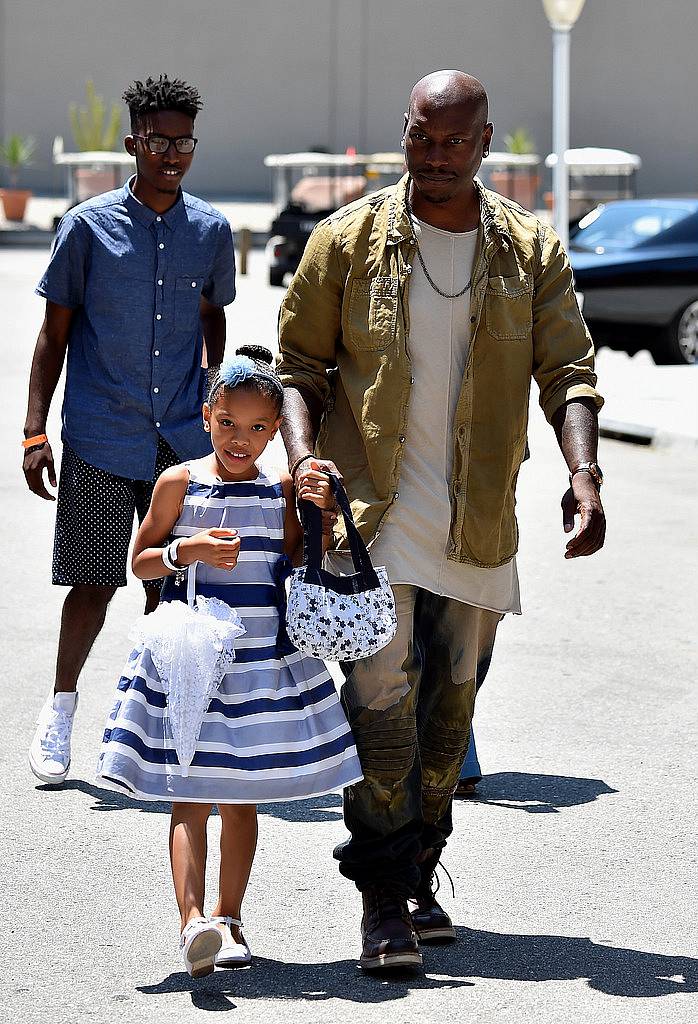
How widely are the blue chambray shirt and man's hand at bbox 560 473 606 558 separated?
1.66m

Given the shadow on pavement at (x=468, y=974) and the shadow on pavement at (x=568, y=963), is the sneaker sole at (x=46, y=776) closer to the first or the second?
the shadow on pavement at (x=468, y=974)

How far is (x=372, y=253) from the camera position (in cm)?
376

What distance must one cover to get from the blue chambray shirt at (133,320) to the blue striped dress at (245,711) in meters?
1.34

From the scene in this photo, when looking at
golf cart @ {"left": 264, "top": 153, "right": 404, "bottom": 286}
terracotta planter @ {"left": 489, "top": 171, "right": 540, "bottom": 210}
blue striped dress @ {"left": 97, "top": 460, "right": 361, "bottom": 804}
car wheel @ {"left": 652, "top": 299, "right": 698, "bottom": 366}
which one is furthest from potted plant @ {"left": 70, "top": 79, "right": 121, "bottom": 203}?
blue striped dress @ {"left": 97, "top": 460, "right": 361, "bottom": 804}

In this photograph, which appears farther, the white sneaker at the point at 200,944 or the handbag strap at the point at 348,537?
the handbag strap at the point at 348,537

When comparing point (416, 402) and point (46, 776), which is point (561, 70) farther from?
point (416, 402)

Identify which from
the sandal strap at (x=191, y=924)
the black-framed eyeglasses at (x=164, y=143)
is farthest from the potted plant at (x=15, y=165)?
the sandal strap at (x=191, y=924)

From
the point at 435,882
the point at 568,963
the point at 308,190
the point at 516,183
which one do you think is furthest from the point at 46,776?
the point at 516,183

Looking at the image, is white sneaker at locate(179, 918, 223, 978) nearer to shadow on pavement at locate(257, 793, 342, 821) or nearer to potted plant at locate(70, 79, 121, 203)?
shadow on pavement at locate(257, 793, 342, 821)

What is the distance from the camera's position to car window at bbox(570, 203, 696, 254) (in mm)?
16375

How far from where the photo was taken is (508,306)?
3.77 meters

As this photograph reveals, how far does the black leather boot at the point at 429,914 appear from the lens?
393cm

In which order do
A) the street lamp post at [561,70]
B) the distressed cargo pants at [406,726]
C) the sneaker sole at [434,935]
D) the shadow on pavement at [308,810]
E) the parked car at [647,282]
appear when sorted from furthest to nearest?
the street lamp post at [561,70] < the parked car at [647,282] < the shadow on pavement at [308,810] < the sneaker sole at [434,935] < the distressed cargo pants at [406,726]

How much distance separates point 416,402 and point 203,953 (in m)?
1.28
